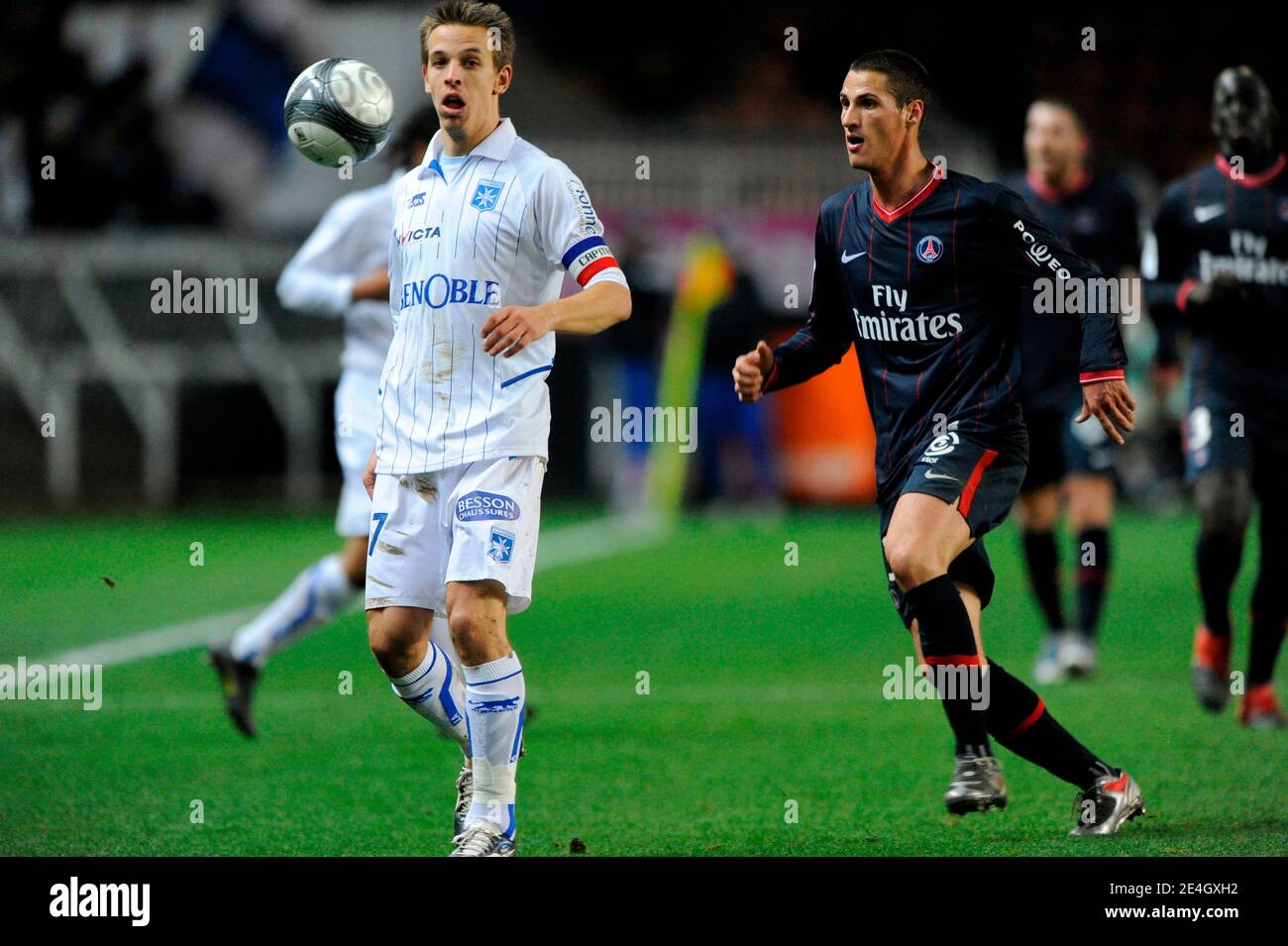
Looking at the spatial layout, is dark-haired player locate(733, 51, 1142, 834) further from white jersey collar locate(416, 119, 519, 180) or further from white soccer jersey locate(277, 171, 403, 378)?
white soccer jersey locate(277, 171, 403, 378)

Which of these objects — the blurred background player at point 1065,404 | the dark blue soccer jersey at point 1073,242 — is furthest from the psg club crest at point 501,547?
the dark blue soccer jersey at point 1073,242

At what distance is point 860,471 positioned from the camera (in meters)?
19.5

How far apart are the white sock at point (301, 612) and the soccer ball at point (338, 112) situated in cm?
223

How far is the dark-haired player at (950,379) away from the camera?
5176 millimetres

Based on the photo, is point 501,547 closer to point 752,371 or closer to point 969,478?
Result: point 752,371

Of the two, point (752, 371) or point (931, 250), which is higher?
point (931, 250)

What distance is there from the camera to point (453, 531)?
16.8 feet

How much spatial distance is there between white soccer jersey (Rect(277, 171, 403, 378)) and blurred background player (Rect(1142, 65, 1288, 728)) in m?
3.11

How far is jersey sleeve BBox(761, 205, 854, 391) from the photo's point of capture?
5668mm

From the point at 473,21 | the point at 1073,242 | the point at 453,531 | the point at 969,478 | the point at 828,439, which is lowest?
the point at 453,531

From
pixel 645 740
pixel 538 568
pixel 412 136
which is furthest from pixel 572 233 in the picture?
pixel 538 568

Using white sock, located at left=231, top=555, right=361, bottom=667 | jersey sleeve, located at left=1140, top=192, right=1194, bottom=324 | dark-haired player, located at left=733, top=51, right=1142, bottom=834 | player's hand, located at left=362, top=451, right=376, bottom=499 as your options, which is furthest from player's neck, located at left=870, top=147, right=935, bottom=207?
white sock, located at left=231, top=555, right=361, bottom=667

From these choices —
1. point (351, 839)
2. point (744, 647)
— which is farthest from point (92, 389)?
point (351, 839)

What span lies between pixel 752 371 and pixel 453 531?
101 cm
